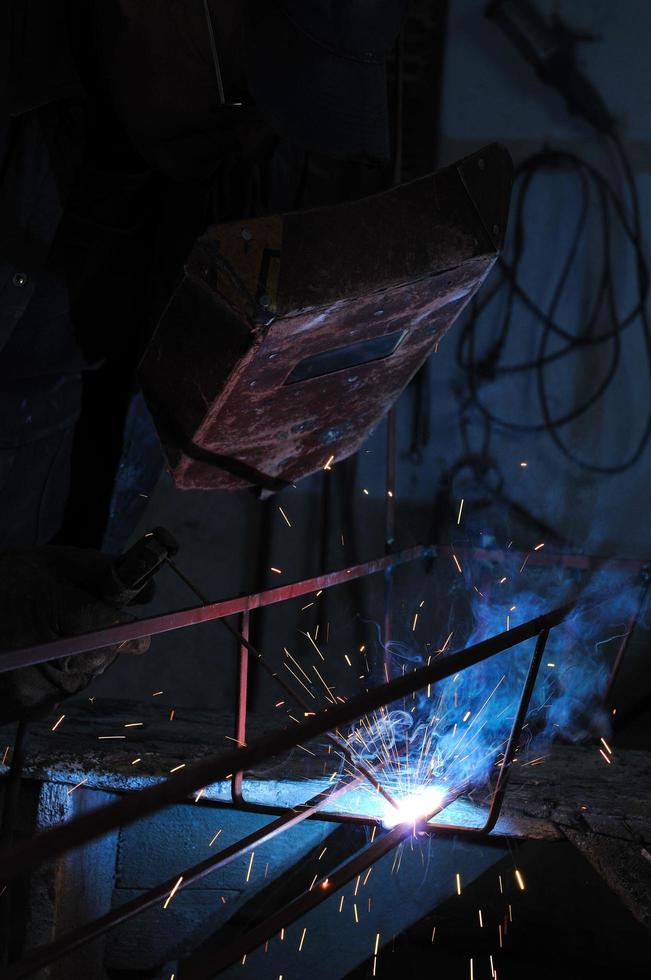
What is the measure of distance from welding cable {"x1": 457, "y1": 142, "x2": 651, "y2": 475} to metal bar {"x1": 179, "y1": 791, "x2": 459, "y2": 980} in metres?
2.08

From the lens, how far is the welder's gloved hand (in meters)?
1.98

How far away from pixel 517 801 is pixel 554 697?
892mm

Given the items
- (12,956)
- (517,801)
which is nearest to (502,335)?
(517,801)

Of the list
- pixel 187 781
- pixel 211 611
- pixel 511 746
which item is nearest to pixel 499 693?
pixel 511 746

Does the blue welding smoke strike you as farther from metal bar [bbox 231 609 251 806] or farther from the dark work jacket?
the dark work jacket

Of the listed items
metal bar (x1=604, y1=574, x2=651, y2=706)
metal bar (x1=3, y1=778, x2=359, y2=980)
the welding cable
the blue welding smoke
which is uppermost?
the welding cable

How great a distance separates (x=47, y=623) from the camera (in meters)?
2.01

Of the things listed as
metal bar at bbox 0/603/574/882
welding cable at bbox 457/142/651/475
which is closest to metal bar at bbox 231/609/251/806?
metal bar at bbox 0/603/574/882

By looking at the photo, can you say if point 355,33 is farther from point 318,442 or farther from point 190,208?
point 318,442

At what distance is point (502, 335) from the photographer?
3619 mm

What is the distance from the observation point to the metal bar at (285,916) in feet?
4.78

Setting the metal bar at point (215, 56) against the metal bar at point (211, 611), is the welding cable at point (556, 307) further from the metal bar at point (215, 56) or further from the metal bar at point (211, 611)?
the metal bar at point (215, 56)

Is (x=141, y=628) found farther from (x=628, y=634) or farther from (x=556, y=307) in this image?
(x=556, y=307)

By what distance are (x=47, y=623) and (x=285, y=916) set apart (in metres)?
0.83
